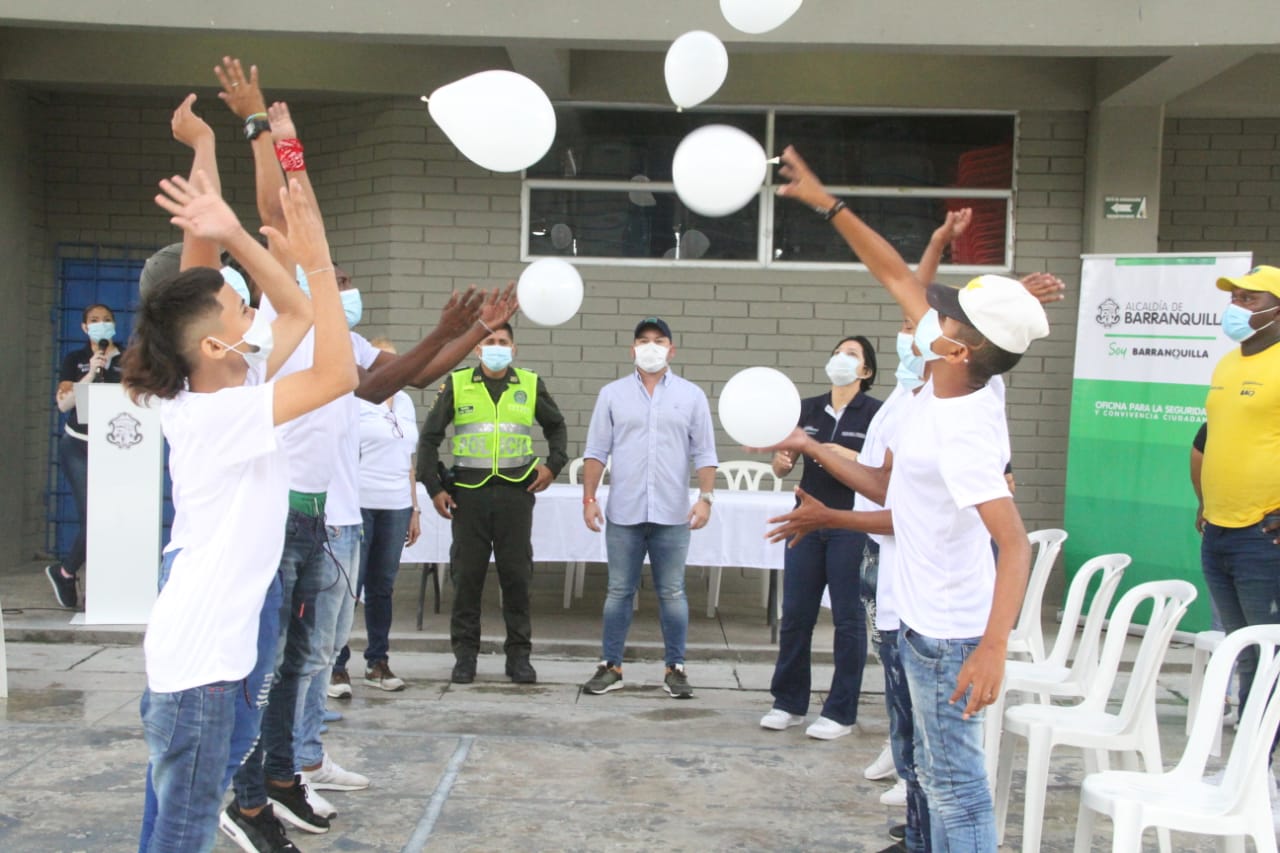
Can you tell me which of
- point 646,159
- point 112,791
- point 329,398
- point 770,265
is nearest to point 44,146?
point 646,159

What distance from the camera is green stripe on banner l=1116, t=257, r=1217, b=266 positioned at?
745cm

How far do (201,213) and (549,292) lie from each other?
5.66ft

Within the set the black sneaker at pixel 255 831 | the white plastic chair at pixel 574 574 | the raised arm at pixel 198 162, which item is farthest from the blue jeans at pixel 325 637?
the white plastic chair at pixel 574 574

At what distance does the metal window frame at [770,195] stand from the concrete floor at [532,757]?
269 centimetres

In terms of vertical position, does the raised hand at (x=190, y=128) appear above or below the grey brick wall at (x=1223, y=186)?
below

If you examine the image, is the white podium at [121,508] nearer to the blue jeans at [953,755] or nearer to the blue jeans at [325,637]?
the blue jeans at [325,637]

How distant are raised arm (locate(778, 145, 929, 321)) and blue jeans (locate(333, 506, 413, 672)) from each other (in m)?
3.22

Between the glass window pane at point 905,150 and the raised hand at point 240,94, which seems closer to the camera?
the raised hand at point 240,94

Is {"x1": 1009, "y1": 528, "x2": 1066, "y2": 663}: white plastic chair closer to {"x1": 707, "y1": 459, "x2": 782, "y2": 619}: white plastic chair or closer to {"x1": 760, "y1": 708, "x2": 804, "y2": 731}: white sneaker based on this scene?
{"x1": 760, "y1": 708, "x2": 804, "y2": 731}: white sneaker

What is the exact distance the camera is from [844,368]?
5473mm

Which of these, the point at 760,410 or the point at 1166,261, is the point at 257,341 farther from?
the point at 1166,261

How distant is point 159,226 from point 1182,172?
7.88m

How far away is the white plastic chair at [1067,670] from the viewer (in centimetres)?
444

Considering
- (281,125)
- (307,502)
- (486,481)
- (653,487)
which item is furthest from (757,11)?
(486,481)
